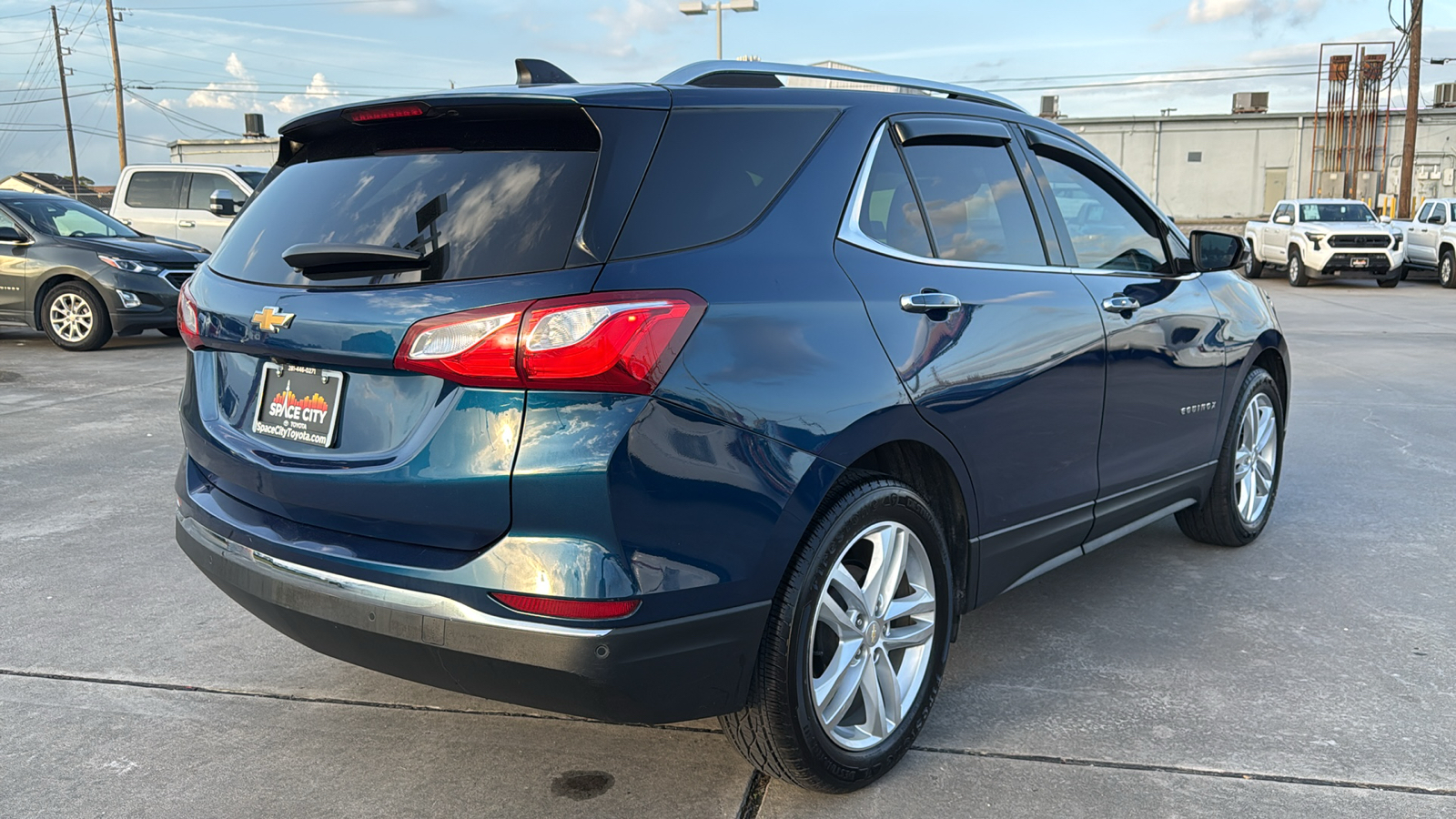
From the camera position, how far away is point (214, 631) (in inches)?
156

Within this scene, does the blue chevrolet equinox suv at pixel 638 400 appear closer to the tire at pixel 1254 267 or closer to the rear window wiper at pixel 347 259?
the rear window wiper at pixel 347 259

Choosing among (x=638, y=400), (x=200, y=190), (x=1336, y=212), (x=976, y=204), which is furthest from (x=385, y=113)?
(x=1336, y=212)

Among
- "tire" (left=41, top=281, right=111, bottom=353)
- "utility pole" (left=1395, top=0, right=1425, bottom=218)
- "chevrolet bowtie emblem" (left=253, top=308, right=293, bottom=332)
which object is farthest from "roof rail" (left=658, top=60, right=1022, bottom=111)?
"utility pole" (left=1395, top=0, right=1425, bottom=218)

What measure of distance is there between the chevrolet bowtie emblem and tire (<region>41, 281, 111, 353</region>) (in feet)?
34.3

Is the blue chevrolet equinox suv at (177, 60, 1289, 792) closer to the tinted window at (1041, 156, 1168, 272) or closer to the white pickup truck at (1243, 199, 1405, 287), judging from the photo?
the tinted window at (1041, 156, 1168, 272)

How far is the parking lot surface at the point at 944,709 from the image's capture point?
9.40 feet

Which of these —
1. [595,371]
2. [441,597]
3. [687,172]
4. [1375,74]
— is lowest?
[441,597]

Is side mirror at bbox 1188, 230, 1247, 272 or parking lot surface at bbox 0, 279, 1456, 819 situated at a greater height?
side mirror at bbox 1188, 230, 1247, 272

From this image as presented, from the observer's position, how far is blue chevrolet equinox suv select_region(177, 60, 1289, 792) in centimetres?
234

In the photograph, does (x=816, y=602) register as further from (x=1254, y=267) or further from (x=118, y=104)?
(x=118, y=104)

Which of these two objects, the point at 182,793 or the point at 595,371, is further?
the point at 182,793

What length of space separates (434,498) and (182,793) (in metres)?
1.16

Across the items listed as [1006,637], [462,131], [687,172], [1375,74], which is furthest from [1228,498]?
[1375,74]

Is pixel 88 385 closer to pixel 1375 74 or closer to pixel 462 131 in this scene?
pixel 462 131
